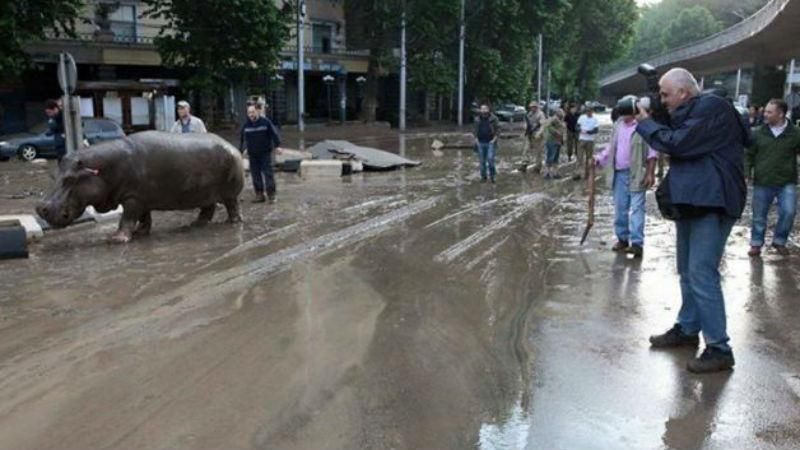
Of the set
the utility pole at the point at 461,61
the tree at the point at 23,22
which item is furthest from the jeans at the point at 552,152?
the utility pole at the point at 461,61

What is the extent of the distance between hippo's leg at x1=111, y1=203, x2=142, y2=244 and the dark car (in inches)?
578

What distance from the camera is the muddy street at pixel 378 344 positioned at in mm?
4512

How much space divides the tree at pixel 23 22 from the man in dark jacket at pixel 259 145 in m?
12.3

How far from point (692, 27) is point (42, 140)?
109534mm

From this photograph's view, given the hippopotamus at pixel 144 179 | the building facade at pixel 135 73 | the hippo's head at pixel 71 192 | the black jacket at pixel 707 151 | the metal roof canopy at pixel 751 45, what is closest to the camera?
the black jacket at pixel 707 151

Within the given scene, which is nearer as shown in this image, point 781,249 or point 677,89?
point 677,89

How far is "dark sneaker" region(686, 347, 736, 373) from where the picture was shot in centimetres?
536

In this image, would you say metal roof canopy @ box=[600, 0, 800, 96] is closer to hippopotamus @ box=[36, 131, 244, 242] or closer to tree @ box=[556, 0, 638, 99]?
tree @ box=[556, 0, 638, 99]

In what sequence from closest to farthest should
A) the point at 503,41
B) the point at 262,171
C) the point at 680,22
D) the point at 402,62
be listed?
the point at 262,171 < the point at 402,62 < the point at 503,41 < the point at 680,22

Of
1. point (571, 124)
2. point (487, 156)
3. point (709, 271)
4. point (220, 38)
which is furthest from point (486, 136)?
point (220, 38)

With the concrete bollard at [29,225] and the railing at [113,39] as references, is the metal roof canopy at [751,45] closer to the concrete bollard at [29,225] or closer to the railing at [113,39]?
the concrete bollard at [29,225]

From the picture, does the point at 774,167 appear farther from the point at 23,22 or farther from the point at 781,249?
the point at 23,22

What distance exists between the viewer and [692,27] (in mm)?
117500

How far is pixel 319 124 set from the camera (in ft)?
144
